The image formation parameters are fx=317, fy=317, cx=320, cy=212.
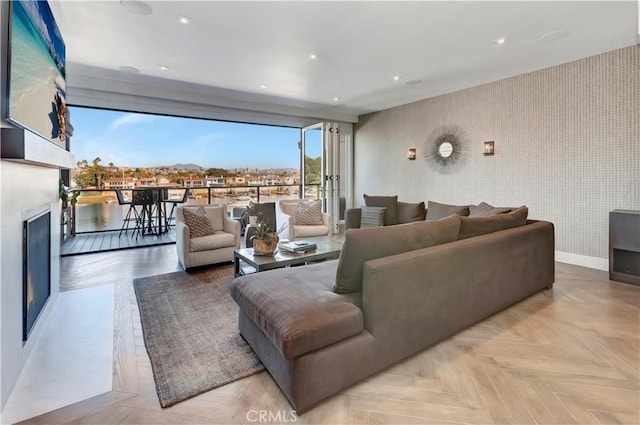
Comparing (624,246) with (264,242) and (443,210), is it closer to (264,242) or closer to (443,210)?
(443,210)

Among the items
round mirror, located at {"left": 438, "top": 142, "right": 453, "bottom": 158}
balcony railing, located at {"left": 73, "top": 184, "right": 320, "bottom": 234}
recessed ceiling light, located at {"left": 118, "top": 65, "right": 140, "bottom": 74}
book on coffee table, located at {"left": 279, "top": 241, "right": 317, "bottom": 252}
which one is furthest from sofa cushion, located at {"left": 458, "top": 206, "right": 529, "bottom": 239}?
recessed ceiling light, located at {"left": 118, "top": 65, "right": 140, "bottom": 74}

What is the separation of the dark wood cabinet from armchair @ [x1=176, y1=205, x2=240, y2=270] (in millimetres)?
4592

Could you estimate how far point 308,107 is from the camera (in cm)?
684

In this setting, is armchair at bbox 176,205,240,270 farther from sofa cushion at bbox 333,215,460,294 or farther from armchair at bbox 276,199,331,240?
sofa cushion at bbox 333,215,460,294

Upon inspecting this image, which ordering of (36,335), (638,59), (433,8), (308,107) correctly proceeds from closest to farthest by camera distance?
1. (36,335)
2. (433,8)
3. (638,59)
4. (308,107)

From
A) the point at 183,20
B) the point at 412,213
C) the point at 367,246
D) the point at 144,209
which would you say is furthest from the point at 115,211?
the point at 367,246

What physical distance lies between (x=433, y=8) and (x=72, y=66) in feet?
14.9

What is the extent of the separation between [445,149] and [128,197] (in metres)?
6.32

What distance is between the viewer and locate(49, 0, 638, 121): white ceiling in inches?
114

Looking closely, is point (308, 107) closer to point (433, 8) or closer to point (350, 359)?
Answer: point (433, 8)

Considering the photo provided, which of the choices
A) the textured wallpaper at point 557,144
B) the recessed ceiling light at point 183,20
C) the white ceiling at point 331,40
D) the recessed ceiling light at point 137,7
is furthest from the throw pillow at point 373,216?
the recessed ceiling light at point 137,7

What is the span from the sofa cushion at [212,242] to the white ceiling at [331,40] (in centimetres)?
229

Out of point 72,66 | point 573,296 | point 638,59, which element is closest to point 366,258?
point 573,296

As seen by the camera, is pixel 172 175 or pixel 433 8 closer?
pixel 433 8
